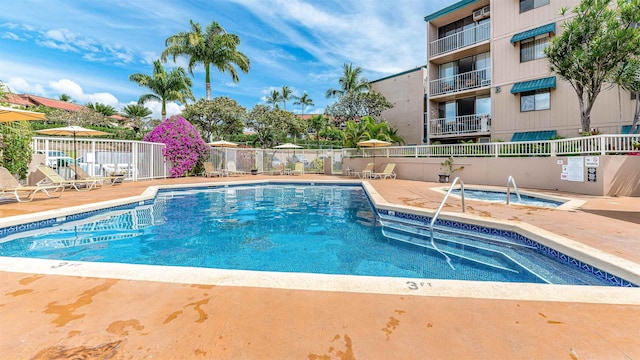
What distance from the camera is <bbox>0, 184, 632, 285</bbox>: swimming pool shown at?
4.18 m

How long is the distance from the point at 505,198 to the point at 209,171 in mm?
15818

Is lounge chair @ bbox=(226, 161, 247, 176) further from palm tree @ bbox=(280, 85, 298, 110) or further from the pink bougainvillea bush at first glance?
palm tree @ bbox=(280, 85, 298, 110)

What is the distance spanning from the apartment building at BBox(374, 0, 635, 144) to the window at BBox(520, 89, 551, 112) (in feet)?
0.15

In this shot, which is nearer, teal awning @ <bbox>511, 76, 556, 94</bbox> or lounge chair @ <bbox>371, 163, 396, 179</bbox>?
teal awning @ <bbox>511, 76, 556, 94</bbox>

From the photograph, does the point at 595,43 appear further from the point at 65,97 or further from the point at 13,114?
the point at 65,97

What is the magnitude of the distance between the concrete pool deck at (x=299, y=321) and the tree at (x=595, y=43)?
460 inches

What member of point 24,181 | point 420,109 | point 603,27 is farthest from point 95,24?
point 603,27

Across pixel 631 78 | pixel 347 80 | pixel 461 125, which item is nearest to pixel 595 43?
pixel 631 78

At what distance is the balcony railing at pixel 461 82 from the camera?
1753cm

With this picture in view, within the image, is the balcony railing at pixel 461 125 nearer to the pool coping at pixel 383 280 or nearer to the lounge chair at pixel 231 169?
the lounge chair at pixel 231 169

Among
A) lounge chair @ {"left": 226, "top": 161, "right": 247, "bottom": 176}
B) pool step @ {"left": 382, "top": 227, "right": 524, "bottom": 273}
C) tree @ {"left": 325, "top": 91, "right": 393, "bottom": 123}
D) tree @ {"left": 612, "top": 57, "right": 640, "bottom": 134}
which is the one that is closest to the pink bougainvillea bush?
lounge chair @ {"left": 226, "top": 161, "right": 247, "bottom": 176}

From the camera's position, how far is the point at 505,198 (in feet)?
32.8

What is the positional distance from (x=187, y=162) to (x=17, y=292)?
16.1 m

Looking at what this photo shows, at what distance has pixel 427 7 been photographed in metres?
19.0
